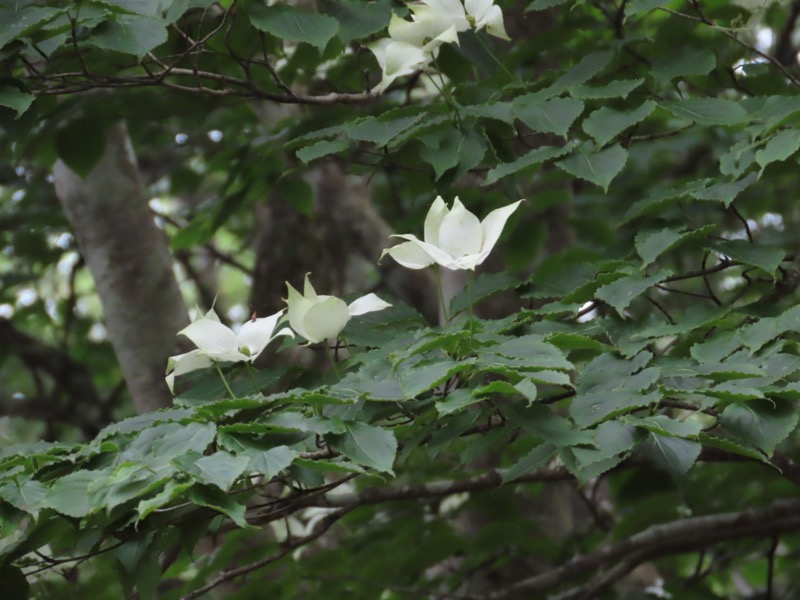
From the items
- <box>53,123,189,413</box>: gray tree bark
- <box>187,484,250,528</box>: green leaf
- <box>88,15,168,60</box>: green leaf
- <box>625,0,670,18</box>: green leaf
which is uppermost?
<box>88,15,168,60</box>: green leaf

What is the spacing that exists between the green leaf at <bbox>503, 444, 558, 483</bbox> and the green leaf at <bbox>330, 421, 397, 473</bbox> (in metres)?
0.23

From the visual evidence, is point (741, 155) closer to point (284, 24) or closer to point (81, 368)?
point (284, 24)

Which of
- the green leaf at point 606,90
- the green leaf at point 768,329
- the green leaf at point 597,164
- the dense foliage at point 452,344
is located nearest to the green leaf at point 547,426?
the dense foliage at point 452,344

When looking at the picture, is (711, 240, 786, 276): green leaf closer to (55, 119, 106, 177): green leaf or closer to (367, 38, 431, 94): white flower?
(367, 38, 431, 94): white flower

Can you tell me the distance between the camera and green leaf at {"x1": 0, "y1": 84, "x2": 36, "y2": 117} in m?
1.58

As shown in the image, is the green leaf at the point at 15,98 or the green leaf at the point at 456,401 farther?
the green leaf at the point at 15,98

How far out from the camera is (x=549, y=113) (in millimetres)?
1659

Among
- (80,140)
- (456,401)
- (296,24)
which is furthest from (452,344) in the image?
(80,140)

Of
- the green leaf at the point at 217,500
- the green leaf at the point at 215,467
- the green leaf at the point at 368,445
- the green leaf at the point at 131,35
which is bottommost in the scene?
the green leaf at the point at 368,445

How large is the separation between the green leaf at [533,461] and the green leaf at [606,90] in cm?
63

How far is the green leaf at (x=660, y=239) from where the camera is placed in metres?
1.55

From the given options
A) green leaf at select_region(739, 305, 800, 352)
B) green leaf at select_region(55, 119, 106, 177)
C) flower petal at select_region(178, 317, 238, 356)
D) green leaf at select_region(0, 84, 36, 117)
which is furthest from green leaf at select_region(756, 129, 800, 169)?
green leaf at select_region(55, 119, 106, 177)

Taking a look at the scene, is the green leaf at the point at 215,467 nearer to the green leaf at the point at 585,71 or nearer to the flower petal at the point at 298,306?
the flower petal at the point at 298,306

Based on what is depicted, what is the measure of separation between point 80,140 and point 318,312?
3.58 ft
